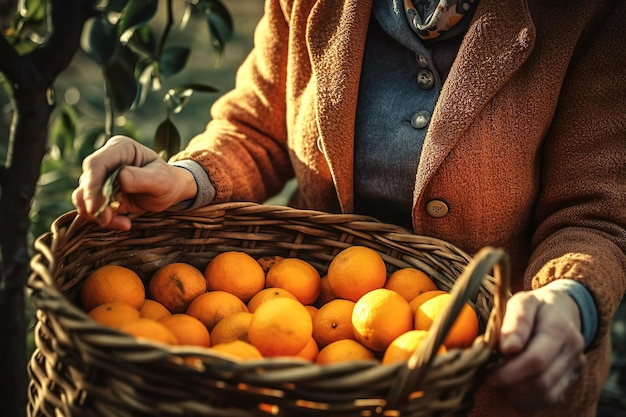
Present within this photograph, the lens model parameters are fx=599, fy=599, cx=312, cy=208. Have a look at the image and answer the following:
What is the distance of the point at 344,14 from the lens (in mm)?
968

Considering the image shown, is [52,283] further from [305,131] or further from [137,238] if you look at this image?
[305,131]

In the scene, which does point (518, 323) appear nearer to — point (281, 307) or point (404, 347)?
point (404, 347)

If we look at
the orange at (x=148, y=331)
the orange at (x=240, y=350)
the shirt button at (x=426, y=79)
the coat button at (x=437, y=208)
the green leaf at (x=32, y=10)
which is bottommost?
the orange at (x=240, y=350)

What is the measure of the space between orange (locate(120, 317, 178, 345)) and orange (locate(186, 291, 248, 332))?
0.53ft

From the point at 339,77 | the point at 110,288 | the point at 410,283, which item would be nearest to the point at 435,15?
the point at 339,77

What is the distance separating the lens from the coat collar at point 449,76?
0.87 metres

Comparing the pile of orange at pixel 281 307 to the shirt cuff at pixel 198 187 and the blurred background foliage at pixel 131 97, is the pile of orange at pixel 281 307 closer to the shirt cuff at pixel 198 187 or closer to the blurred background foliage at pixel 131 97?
the shirt cuff at pixel 198 187

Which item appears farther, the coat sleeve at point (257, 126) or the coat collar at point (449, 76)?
the coat sleeve at point (257, 126)

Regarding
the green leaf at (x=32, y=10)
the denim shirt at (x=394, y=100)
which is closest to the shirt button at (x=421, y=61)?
the denim shirt at (x=394, y=100)

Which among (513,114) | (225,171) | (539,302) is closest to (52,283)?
(225,171)

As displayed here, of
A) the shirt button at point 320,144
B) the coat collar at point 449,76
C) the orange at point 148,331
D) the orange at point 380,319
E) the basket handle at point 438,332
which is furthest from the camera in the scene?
the shirt button at point 320,144

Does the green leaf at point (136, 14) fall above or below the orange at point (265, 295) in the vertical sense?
above

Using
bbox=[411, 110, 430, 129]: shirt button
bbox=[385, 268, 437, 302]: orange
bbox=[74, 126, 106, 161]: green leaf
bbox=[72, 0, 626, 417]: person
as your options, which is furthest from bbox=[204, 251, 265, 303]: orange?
bbox=[74, 126, 106, 161]: green leaf

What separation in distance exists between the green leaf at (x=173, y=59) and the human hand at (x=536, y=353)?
2.71ft
